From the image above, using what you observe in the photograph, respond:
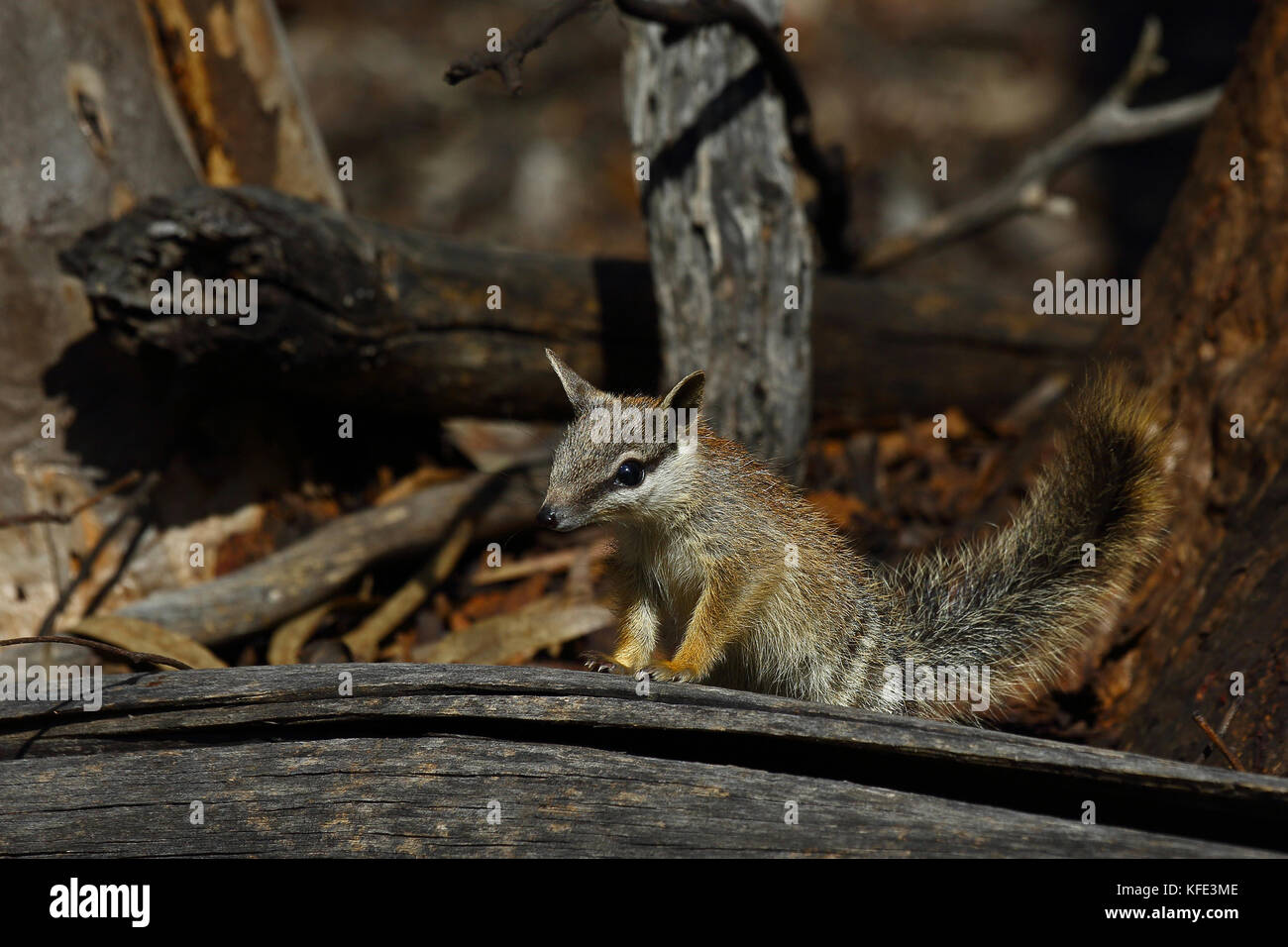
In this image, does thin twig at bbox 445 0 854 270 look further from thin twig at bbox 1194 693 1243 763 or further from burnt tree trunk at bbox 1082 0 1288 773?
thin twig at bbox 1194 693 1243 763

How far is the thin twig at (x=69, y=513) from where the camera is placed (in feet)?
14.7

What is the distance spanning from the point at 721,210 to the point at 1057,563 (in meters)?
2.04

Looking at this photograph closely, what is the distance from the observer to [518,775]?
3.04m

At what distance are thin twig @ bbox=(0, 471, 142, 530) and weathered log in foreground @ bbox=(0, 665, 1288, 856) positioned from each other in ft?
4.82

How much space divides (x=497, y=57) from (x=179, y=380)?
2.64 m

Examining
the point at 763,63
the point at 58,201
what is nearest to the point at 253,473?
the point at 58,201

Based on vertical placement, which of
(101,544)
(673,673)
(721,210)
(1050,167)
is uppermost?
(1050,167)

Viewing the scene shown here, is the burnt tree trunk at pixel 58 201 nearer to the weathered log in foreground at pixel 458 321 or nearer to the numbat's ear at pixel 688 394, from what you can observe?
the weathered log in foreground at pixel 458 321

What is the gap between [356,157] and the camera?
11.5m

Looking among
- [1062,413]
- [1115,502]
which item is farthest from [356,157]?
[1115,502]

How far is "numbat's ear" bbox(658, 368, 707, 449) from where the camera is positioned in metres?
3.56

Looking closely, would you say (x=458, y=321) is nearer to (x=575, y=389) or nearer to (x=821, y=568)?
(x=575, y=389)

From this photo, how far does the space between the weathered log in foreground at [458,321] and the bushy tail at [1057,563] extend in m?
2.21

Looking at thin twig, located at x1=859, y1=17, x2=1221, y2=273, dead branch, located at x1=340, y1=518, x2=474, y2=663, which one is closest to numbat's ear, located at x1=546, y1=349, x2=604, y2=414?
dead branch, located at x1=340, y1=518, x2=474, y2=663
